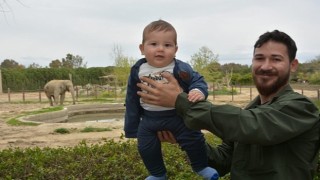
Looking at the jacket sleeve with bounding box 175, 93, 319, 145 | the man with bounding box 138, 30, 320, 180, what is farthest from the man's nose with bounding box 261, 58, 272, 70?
the jacket sleeve with bounding box 175, 93, 319, 145

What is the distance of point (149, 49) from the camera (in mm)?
2396

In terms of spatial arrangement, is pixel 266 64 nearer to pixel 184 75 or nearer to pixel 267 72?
pixel 267 72

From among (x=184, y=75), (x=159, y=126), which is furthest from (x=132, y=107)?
(x=184, y=75)

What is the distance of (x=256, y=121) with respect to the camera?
1.74 meters

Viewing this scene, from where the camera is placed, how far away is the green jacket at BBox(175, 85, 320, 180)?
1749mm

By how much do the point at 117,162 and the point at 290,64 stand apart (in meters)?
3.32

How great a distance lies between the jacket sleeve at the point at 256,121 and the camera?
68.5 inches

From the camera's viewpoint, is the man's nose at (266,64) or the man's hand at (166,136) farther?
the man's hand at (166,136)

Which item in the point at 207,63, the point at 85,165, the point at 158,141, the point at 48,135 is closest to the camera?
the point at 158,141

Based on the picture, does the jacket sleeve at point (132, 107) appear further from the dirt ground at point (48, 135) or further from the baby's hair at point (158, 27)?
the dirt ground at point (48, 135)

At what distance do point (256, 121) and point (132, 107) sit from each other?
1.03m

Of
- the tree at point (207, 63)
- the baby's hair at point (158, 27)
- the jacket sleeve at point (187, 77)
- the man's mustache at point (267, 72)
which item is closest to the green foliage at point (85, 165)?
the jacket sleeve at point (187, 77)

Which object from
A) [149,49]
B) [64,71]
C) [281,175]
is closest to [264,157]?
[281,175]

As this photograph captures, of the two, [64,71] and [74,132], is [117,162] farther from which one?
[64,71]
